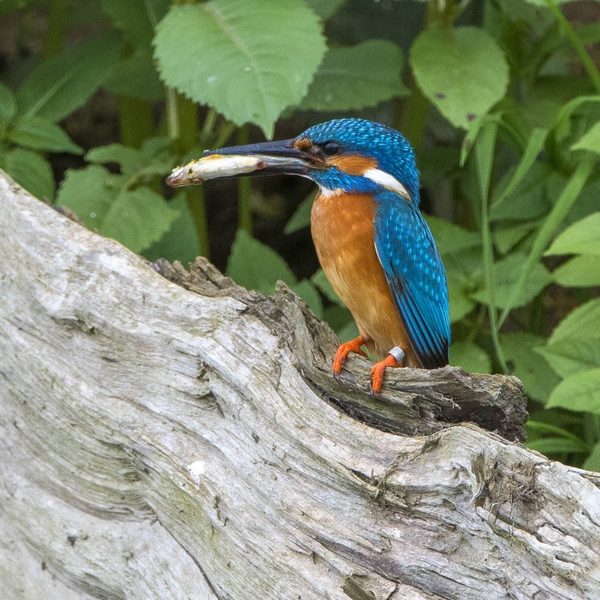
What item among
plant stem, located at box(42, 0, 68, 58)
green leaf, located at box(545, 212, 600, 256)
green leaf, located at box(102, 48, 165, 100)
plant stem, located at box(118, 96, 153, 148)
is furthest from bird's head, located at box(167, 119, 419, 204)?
plant stem, located at box(42, 0, 68, 58)

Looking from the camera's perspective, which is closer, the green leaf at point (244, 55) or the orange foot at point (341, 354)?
the orange foot at point (341, 354)

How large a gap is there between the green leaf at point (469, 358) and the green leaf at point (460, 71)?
69cm

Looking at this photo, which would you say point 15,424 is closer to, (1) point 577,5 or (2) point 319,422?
(2) point 319,422

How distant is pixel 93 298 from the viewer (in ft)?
8.38

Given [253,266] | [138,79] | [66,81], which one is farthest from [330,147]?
[66,81]

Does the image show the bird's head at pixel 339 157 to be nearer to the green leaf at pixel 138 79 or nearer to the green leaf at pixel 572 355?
the green leaf at pixel 572 355

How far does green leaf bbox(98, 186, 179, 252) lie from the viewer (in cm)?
322

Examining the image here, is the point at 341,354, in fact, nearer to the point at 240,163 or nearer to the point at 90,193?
the point at 240,163

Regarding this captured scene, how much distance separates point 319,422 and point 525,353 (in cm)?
132

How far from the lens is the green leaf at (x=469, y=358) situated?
3.16m

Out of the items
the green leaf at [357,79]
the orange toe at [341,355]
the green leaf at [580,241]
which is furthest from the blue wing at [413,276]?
the green leaf at [357,79]

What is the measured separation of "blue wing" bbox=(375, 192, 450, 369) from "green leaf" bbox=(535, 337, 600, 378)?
31 cm

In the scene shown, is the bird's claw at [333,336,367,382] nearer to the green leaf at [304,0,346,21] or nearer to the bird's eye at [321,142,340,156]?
the bird's eye at [321,142,340,156]

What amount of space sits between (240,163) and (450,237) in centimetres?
100
